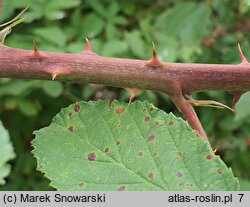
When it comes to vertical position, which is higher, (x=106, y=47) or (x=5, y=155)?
(x=106, y=47)

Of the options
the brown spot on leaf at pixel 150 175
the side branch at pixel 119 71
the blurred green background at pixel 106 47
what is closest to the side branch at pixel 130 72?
the side branch at pixel 119 71

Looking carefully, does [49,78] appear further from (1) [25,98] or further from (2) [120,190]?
(1) [25,98]

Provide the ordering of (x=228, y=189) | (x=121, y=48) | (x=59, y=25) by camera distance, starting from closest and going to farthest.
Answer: (x=228, y=189) < (x=121, y=48) < (x=59, y=25)

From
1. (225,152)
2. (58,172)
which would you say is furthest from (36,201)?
(225,152)

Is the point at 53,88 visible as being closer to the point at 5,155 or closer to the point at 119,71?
the point at 119,71

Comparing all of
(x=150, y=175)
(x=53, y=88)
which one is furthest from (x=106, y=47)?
(x=150, y=175)

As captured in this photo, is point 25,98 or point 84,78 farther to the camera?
point 25,98

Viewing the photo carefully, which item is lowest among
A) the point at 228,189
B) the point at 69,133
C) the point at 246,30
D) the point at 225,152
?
the point at 228,189

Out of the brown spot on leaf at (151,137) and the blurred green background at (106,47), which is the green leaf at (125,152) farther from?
the blurred green background at (106,47)
